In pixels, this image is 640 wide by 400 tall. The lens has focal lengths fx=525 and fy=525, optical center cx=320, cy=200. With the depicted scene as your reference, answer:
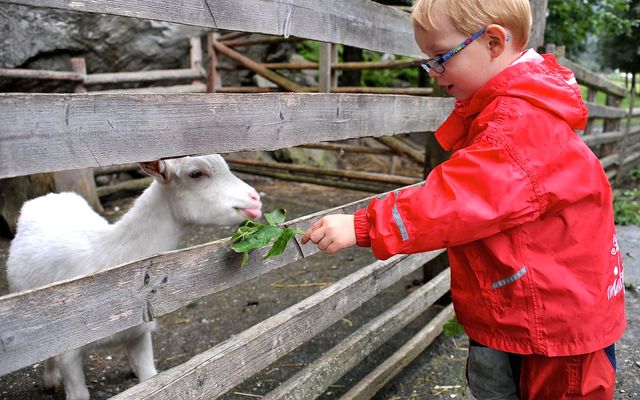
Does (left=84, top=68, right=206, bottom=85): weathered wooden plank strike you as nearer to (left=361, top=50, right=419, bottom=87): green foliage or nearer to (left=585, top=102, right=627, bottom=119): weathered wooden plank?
(left=361, top=50, right=419, bottom=87): green foliage

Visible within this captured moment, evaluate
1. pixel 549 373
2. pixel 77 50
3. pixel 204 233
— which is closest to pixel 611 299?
pixel 549 373

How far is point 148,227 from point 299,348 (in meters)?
1.49

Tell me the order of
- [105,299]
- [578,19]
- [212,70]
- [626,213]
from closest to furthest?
1. [105,299]
2. [626,213]
3. [212,70]
4. [578,19]

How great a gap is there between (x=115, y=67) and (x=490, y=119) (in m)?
7.76

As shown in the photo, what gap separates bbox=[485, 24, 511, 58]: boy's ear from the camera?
5.01 feet

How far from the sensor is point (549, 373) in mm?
1692

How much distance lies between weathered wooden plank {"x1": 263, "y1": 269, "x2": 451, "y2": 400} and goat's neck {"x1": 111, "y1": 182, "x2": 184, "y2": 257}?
0.85 m

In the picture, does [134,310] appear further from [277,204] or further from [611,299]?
[277,204]

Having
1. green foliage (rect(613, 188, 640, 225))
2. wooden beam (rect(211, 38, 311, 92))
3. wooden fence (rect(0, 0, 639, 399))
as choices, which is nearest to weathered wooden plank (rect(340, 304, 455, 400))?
wooden fence (rect(0, 0, 639, 399))

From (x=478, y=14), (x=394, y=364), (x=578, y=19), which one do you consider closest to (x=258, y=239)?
(x=478, y=14)

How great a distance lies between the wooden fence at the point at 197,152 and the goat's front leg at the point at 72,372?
3.15ft

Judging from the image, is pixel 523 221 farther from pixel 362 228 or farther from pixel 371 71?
pixel 371 71

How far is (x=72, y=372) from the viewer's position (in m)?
2.37

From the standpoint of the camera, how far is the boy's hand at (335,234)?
59.9 inches
